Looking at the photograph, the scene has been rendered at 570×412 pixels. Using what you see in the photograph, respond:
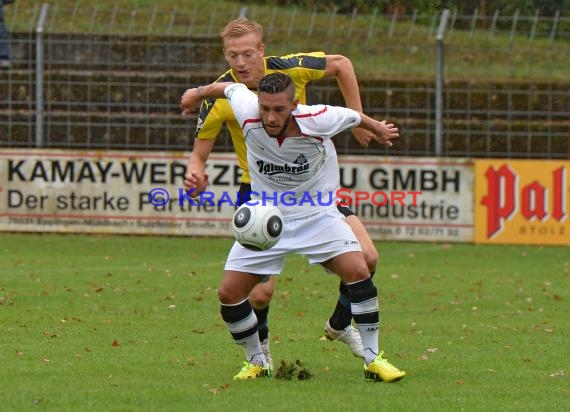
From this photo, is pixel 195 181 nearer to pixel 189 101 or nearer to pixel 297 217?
pixel 189 101

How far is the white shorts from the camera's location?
788 cm

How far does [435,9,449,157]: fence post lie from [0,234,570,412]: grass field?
70.6 inches

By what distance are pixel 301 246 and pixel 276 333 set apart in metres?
2.47

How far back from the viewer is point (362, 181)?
18453mm

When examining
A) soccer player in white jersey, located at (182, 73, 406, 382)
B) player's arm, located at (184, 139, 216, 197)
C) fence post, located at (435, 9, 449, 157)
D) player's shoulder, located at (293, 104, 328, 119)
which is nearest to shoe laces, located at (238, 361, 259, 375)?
soccer player in white jersey, located at (182, 73, 406, 382)

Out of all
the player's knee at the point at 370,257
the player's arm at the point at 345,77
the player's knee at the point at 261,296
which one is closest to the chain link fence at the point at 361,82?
the player's arm at the point at 345,77

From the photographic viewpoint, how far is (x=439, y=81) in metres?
18.7

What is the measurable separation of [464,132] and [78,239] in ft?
18.1

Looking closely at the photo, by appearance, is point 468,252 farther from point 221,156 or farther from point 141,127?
point 141,127

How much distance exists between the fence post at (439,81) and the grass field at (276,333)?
1794 mm

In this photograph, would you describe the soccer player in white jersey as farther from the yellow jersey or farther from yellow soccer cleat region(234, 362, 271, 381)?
the yellow jersey

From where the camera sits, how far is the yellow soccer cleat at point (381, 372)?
7730 millimetres

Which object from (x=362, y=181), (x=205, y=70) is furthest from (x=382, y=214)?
(x=205, y=70)

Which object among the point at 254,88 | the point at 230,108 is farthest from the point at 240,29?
the point at 230,108
